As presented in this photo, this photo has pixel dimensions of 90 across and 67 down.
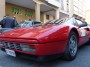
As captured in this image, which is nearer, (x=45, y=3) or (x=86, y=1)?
(x=45, y=3)

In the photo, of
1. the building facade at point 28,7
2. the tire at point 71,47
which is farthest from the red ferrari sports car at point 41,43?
the building facade at point 28,7

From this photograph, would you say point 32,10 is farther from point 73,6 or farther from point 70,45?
point 70,45

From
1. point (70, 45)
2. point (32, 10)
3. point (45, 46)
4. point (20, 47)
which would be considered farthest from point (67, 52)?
point (32, 10)

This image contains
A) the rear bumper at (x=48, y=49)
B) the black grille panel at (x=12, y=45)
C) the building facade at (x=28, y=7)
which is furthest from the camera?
the building facade at (x=28, y=7)

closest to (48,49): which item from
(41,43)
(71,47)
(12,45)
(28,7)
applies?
(41,43)

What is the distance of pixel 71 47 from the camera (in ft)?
12.1

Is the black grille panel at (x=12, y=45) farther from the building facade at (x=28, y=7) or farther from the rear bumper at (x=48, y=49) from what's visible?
the building facade at (x=28, y=7)

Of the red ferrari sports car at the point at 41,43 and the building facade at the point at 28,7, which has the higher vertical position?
the building facade at the point at 28,7

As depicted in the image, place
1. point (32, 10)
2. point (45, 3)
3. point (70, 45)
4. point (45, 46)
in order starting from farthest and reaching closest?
point (32, 10) < point (45, 3) < point (70, 45) < point (45, 46)

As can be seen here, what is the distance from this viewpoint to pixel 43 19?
2533 centimetres

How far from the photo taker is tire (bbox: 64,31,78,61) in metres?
3.46

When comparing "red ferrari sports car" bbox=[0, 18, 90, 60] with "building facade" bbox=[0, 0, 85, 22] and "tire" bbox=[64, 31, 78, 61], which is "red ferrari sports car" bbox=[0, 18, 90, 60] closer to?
"tire" bbox=[64, 31, 78, 61]

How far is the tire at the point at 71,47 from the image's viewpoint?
3.46 metres

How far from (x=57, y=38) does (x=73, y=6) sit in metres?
30.3
